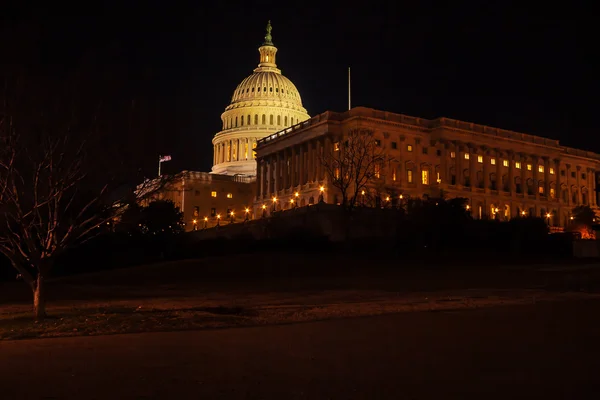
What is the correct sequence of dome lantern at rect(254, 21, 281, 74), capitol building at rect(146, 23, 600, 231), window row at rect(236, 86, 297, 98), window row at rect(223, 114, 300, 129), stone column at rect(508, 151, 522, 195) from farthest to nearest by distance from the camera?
dome lantern at rect(254, 21, 281, 74) < window row at rect(236, 86, 297, 98) < window row at rect(223, 114, 300, 129) < stone column at rect(508, 151, 522, 195) < capitol building at rect(146, 23, 600, 231)

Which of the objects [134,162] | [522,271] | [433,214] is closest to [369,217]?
[433,214]

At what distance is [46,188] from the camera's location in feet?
85.3

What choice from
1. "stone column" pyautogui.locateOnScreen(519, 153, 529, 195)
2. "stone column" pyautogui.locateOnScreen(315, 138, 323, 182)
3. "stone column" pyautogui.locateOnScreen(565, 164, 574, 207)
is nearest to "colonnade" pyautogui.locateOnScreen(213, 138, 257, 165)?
"stone column" pyautogui.locateOnScreen(315, 138, 323, 182)

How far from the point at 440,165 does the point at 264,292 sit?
92.8 m

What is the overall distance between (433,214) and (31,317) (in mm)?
56788

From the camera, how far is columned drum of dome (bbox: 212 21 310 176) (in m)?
170

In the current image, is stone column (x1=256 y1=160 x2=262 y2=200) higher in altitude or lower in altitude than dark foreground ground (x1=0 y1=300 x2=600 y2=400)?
higher

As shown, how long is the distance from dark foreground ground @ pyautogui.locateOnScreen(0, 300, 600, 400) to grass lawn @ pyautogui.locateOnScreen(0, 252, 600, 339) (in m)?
3.01

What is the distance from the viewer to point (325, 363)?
1448cm

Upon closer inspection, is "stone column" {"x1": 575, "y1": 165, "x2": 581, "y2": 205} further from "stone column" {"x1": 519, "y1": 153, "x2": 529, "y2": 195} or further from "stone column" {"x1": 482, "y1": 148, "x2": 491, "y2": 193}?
"stone column" {"x1": 482, "y1": 148, "x2": 491, "y2": 193}

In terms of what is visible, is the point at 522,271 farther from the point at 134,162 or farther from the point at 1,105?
the point at 1,105

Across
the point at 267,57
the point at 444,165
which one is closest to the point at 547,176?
the point at 444,165

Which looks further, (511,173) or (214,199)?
(214,199)

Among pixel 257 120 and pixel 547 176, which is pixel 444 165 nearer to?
pixel 547 176
